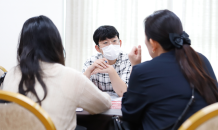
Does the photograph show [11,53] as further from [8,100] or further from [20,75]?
[8,100]

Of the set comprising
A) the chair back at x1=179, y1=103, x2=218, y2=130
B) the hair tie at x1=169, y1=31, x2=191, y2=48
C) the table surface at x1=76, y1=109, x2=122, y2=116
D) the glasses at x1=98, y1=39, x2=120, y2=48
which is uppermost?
the hair tie at x1=169, y1=31, x2=191, y2=48

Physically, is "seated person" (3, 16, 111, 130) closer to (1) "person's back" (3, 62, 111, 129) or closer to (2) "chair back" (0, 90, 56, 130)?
(1) "person's back" (3, 62, 111, 129)

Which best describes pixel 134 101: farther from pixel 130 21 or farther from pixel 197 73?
pixel 130 21

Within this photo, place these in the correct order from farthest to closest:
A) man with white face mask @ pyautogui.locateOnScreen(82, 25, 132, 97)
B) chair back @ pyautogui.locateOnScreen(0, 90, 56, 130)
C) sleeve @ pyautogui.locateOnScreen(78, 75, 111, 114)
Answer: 1. man with white face mask @ pyautogui.locateOnScreen(82, 25, 132, 97)
2. sleeve @ pyautogui.locateOnScreen(78, 75, 111, 114)
3. chair back @ pyautogui.locateOnScreen(0, 90, 56, 130)

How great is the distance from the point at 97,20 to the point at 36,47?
81.4 inches

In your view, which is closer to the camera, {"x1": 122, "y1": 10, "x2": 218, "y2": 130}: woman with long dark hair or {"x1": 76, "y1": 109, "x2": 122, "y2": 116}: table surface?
{"x1": 122, "y1": 10, "x2": 218, "y2": 130}: woman with long dark hair

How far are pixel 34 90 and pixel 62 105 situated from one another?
0.14 m

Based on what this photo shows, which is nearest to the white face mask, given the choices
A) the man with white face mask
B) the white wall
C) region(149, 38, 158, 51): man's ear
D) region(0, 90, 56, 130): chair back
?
the man with white face mask

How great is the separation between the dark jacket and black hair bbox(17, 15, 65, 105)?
0.44 m

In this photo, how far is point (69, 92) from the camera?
2.76ft

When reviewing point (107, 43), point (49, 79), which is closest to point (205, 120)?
point (49, 79)

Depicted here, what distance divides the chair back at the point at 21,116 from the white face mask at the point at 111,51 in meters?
1.21

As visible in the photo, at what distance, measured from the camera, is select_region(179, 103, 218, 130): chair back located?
500mm

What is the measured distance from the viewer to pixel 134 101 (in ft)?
2.87
